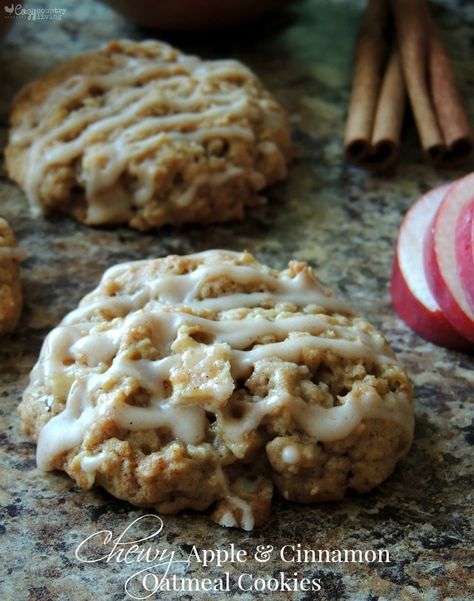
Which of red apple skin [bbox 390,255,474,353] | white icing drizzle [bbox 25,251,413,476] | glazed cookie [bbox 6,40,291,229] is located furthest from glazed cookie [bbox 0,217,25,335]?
red apple skin [bbox 390,255,474,353]

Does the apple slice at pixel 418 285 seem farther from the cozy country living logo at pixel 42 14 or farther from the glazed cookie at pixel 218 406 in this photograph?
the cozy country living logo at pixel 42 14

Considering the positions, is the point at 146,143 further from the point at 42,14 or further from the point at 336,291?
the point at 42,14

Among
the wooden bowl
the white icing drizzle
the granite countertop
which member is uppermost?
the wooden bowl

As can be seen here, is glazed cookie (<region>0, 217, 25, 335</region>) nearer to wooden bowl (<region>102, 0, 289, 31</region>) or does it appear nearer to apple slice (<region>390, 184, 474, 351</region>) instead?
apple slice (<region>390, 184, 474, 351</region>)

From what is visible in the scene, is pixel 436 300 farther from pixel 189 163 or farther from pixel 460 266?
pixel 189 163

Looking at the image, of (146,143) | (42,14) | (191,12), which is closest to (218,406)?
(146,143)

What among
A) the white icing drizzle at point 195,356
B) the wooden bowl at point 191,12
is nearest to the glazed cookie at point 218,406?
the white icing drizzle at point 195,356

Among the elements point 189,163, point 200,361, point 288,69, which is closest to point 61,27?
point 288,69
